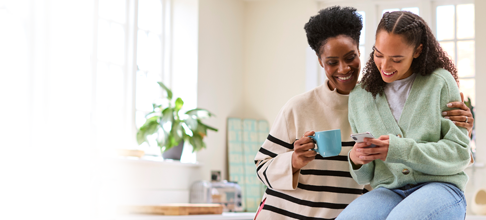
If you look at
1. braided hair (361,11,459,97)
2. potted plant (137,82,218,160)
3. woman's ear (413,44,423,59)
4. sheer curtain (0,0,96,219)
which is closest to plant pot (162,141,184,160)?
potted plant (137,82,218,160)

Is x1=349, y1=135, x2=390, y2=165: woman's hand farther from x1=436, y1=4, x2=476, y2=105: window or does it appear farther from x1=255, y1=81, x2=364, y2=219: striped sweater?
x1=436, y1=4, x2=476, y2=105: window

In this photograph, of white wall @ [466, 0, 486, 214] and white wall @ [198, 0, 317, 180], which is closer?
white wall @ [466, 0, 486, 214]

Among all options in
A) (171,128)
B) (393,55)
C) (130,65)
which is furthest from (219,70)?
(393,55)

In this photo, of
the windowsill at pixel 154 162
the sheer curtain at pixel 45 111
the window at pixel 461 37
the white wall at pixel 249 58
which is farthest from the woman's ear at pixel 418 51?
the window at pixel 461 37

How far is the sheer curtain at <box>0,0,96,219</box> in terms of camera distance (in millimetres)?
2188

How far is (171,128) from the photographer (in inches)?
148

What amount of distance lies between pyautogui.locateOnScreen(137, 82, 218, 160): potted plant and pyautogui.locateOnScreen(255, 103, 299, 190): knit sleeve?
223cm

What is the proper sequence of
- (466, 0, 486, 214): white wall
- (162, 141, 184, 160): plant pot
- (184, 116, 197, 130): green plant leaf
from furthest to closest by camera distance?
(466, 0, 486, 214): white wall < (162, 141, 184, 160): plant pot < (184, 116, 197, 130): green plant leaf

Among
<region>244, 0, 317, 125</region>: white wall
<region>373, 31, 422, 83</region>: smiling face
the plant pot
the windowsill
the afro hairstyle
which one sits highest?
<region>244, 0, 317, 125</region>: white wall

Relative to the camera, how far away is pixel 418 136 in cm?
121

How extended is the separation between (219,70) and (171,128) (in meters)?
1.22

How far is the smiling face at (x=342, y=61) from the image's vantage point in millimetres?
1464

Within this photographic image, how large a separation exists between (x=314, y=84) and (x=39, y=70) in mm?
3237

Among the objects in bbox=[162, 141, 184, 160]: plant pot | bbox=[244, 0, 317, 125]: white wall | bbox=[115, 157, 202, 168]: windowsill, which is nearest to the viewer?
bbox=[115, 157, 202, 168]: windowsill
